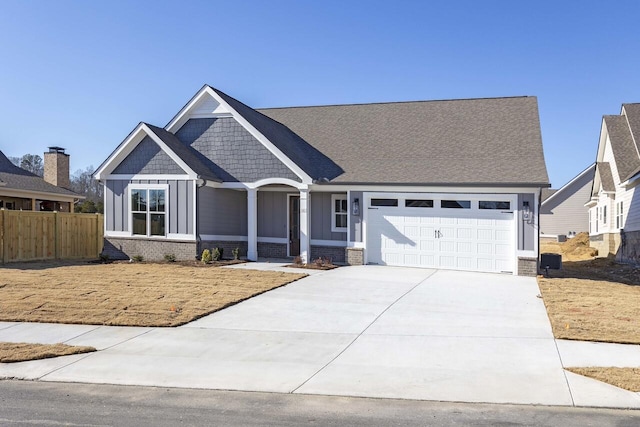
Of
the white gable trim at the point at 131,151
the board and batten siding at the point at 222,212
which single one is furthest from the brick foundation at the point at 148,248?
the white gable trim at the point at 131,151

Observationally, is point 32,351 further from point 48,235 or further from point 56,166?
point 56,166

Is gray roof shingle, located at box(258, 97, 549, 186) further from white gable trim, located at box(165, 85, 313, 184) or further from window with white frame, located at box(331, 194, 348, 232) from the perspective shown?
window with white frame, located at box(331, 194, 348, 232)

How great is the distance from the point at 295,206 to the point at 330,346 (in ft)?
43.4

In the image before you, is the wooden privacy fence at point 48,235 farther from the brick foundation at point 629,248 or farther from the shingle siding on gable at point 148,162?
the brick foundation at point 629,248

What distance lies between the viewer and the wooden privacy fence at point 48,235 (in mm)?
19719

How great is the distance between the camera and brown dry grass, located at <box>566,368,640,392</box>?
689cm

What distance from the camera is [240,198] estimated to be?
2267 centimetres

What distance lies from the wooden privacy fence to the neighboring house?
37255 millimetres

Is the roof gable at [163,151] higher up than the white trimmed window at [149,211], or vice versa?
the roof gable at [163,151]

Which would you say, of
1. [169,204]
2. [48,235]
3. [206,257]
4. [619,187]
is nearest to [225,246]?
[206,257]

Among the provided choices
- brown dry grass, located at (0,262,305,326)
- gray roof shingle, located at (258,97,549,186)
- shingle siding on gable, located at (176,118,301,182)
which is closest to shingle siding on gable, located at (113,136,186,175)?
shingle siding on gable, located at (176,118,301,182)

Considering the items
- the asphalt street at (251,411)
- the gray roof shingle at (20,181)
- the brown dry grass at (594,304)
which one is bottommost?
the asphalt street at (251,411)

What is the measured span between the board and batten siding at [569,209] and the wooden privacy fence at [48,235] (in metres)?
37.3

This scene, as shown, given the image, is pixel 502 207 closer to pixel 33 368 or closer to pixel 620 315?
pixel 620 315
